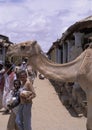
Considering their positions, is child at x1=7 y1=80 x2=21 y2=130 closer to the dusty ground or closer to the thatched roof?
the dusty ground

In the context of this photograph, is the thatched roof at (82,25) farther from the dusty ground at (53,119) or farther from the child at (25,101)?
the child at (25,101)

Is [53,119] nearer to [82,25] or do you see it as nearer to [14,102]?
[82,25]

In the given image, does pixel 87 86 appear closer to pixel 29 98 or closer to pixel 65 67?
pixel 65 67

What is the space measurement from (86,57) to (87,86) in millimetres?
536

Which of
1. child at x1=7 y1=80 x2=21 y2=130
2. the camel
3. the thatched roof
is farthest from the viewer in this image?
the thatched roof

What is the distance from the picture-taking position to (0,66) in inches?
643

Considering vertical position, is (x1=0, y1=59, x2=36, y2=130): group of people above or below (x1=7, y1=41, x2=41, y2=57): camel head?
below

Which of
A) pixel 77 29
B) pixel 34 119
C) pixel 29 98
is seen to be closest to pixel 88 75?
pixel 29 98

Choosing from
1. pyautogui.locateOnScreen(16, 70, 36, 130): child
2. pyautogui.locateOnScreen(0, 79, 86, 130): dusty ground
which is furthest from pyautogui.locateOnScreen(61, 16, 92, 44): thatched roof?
pyautogui.locateOnScreen(16, 70, 36, 130): child

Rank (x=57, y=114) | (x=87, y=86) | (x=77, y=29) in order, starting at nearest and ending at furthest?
(x=87, y=86) → (x=57, y=114) → (x=77, y=29)

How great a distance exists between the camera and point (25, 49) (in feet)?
29.5

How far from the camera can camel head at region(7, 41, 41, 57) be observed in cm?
896

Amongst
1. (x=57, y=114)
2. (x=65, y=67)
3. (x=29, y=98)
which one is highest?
(x=65, y=67)

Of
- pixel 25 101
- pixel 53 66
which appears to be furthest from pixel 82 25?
Result: pixel 53 66
